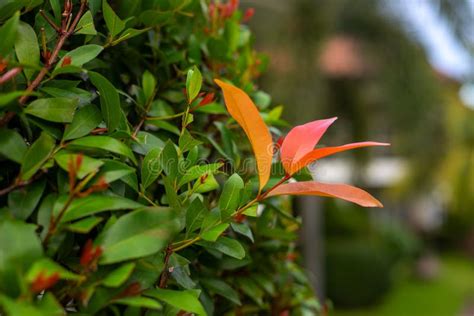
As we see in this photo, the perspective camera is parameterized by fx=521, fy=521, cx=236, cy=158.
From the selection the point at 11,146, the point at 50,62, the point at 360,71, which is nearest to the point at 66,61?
the point at 50,62

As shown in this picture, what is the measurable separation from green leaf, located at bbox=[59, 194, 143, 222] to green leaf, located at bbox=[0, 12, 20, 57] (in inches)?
7.6

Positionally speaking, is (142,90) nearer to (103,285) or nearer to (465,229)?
(103,285)

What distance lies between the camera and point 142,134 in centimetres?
73

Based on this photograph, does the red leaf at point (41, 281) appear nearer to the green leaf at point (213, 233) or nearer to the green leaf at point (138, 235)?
the green leaf at point (138, 235)

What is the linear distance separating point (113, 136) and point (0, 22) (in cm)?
20

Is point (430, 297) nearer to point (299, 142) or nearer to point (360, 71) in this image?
point (360, 71)

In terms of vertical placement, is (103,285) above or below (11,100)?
below

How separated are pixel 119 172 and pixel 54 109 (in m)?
0.11

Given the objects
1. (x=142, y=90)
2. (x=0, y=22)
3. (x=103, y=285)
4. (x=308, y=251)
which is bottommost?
(x=308, y=251)

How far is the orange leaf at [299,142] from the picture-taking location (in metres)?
0.65

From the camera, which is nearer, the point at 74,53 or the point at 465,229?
the point at 74,53

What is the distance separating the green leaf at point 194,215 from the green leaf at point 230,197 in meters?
0.03

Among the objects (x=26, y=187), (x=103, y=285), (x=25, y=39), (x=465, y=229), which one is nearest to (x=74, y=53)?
(x=25, y=39)

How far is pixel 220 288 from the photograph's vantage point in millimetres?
798
